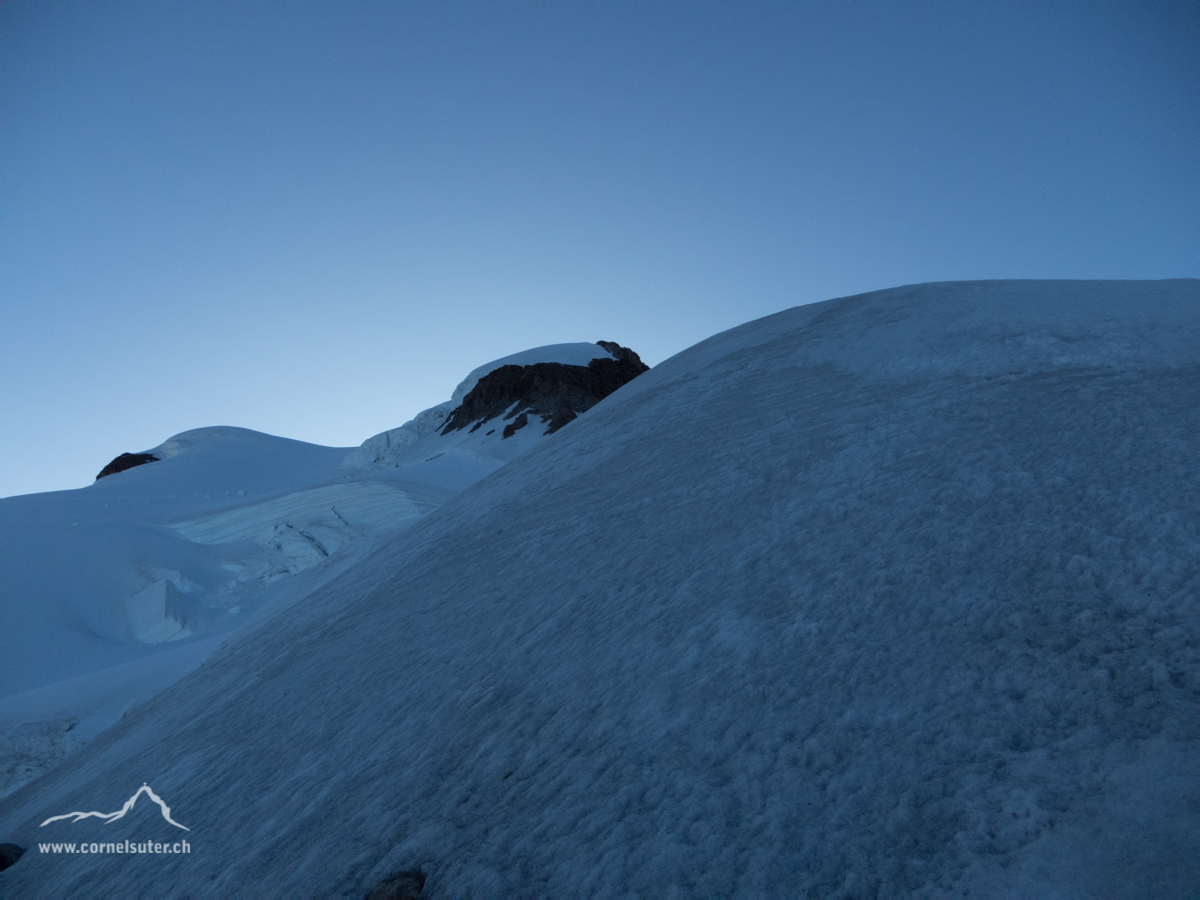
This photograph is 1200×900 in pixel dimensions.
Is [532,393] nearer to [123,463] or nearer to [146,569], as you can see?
[146,569]

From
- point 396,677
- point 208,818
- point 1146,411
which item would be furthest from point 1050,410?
point 208,818

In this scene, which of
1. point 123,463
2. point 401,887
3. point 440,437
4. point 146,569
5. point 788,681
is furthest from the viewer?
point 123,463

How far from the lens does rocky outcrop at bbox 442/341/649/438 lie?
101 ft

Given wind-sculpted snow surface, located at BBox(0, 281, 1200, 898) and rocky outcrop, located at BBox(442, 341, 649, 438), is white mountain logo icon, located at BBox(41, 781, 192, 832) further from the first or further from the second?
rocky outcrop, located at BBox(442, 341, 649, 438)

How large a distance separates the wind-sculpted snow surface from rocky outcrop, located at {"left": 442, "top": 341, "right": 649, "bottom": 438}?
2576 cm

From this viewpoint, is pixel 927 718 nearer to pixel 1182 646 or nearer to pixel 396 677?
pixel 1182 646

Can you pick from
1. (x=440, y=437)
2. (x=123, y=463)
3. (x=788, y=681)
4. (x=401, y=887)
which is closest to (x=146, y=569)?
(x=401, y=887)

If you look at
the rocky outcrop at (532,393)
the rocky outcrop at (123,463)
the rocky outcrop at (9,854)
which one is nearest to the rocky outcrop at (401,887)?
the rocky outcrop at (9,854)

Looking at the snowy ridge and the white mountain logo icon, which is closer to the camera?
the white mountain logo icon

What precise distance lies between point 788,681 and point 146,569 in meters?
12.9

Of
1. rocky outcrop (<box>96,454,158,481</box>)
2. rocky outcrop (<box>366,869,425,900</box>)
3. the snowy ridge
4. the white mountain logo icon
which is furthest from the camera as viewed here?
rocky outcrop (<box>96,454,158,481</box>)

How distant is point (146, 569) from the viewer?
11.0m

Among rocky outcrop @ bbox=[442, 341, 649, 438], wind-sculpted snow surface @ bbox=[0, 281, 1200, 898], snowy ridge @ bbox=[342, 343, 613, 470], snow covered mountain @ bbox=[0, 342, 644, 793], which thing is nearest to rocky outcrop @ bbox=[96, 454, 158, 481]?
snowy ridge @ bbox=[342, 343, 613, 470]

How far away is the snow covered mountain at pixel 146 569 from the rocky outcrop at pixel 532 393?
25.2ft
